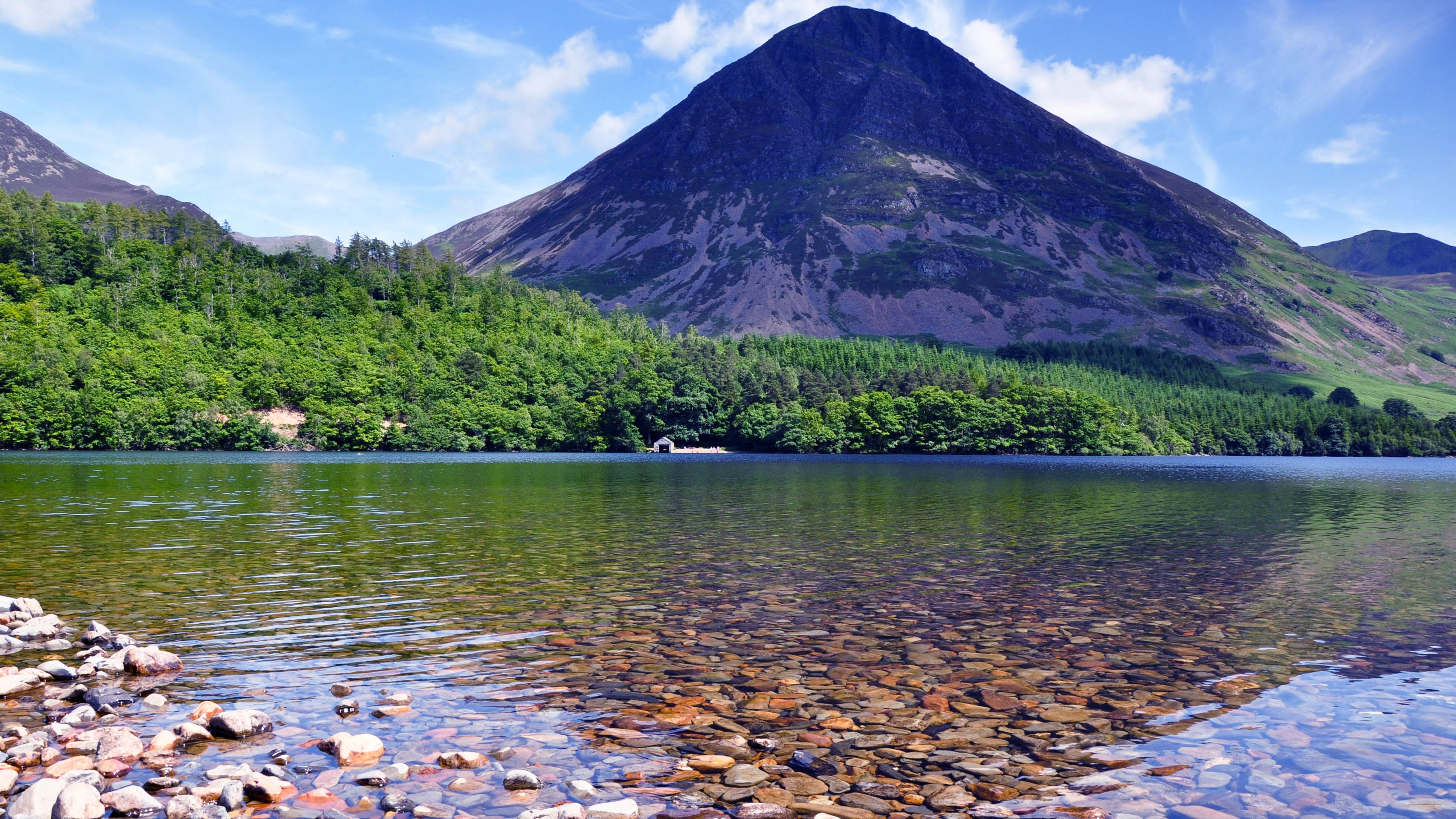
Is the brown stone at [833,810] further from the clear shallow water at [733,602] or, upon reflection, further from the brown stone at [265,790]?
the brown stone at [265,790]

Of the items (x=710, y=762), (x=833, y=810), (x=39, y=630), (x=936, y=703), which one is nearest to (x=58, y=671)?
(x=39, y=630)

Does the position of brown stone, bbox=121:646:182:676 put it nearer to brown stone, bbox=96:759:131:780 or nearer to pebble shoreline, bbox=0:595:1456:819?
pebble shoreline, bbox=0:595:1456:819

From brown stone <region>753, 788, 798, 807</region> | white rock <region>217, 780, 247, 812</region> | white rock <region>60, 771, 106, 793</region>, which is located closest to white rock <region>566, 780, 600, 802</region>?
brown stone <region>753, 788, 798, 807</region>

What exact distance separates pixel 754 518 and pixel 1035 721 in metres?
35.7

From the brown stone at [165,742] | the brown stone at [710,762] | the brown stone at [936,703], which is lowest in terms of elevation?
the brown stone at [936,703]

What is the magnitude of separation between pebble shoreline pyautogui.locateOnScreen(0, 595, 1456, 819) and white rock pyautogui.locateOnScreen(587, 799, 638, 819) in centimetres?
3

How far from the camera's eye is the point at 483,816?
395 inches

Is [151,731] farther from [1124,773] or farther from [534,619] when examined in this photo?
[1124,773]

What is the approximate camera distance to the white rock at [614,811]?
32.4 ft

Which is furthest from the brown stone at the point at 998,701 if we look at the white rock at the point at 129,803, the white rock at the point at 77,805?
the white rock at the point at 77,805

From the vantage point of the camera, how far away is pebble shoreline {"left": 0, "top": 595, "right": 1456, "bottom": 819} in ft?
34.5

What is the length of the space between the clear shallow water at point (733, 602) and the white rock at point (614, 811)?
1234 millimetres

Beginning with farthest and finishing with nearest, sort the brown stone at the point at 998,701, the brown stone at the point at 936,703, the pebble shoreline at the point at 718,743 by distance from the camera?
the brown stone at the point at 998,701
the brown stone at the point at 936,703
the pebble shoreline at the point at 718,743

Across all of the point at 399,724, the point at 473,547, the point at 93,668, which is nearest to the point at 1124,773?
the point at 399,724
